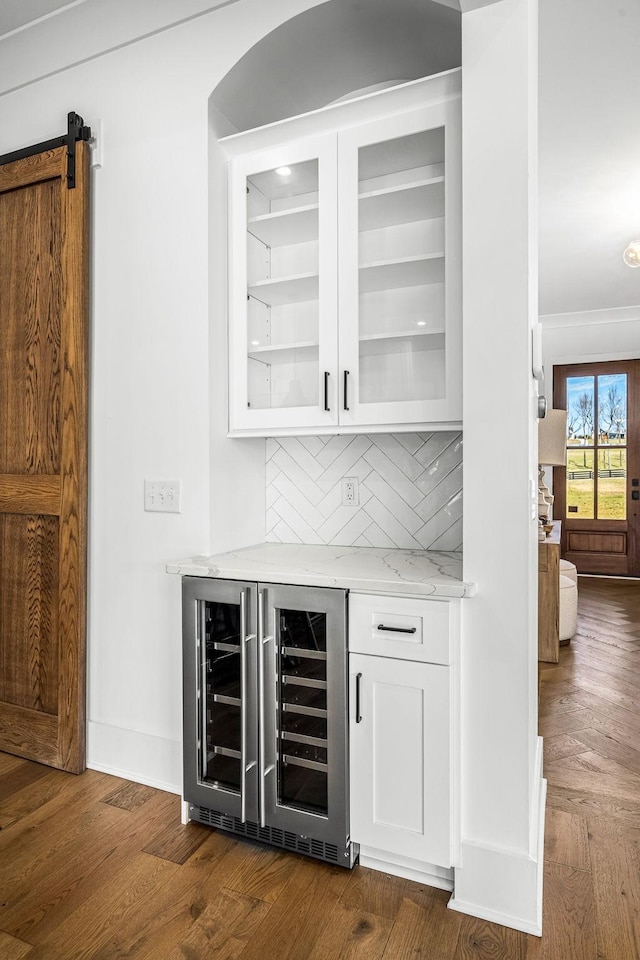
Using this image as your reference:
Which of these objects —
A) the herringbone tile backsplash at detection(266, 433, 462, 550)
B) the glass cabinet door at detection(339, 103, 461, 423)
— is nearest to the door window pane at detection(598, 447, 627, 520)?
the herringbone tile backsplash at detection(266, 433, 462, 550)

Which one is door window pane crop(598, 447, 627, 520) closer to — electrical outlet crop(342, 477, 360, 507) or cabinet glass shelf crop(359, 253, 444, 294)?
electrical outlet crop(342, 477, 360, 507)

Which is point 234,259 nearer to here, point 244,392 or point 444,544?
point 244,392

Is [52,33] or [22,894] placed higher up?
[52,33]

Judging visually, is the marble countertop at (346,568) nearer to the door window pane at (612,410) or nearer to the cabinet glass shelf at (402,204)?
the cabinet glass shelf at (402,204)

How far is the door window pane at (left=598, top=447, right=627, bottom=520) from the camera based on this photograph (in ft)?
22.1

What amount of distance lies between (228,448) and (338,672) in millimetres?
A: 980

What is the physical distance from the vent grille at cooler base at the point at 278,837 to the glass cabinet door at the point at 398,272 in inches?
52.6

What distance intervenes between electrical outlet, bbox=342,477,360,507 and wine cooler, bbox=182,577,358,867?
632mm

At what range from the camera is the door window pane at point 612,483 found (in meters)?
6.75

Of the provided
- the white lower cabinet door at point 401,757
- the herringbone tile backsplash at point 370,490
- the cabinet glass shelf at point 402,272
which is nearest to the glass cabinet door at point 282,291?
the cabinet glass shelf at point 402,272

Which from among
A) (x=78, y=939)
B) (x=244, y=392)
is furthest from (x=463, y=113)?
(x=78, y=939)

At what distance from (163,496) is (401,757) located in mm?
1255

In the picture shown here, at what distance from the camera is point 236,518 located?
7.72 ft

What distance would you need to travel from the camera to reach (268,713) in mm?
1867
